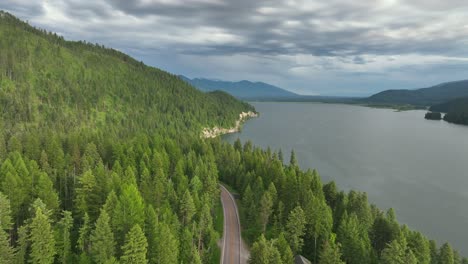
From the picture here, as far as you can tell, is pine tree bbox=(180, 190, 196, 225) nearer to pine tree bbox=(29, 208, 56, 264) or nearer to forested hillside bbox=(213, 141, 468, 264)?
forested hillside bbox=(213, 141, 468, 264)

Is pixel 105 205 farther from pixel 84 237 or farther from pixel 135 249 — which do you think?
pixel 135 249

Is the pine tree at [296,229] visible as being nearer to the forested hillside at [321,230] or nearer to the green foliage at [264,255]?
the forested hillside at [321,230]

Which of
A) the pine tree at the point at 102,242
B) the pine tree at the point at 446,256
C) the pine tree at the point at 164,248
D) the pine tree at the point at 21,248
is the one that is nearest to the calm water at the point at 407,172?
the pine tree at the point at 446,256

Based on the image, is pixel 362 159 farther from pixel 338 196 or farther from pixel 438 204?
pixel 338 196

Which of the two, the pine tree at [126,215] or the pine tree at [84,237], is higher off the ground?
the pine tree at [126,215]

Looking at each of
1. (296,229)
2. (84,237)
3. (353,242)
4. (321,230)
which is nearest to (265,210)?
(296,229)

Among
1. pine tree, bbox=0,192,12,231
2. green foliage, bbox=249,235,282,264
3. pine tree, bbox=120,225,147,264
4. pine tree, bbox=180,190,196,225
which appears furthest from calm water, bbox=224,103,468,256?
pine tree, bbox=0,192,12,231

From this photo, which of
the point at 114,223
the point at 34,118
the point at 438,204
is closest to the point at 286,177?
the point at 114,223
